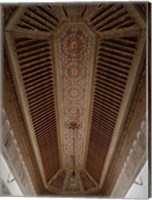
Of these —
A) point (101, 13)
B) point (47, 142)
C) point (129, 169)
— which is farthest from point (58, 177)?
point (101, 13)

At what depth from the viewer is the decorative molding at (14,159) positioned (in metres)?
3.52

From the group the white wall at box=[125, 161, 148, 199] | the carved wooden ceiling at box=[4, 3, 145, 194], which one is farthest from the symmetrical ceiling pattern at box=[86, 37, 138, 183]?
the white wall at box=[125, 161, 148, 199]

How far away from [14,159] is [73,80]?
1.00m

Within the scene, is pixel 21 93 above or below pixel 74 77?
below

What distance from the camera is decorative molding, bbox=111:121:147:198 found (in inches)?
132

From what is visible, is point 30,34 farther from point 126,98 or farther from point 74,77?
point 126,98

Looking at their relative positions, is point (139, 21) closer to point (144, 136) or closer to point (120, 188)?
point (144, 136)

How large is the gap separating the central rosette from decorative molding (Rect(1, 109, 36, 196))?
1.45ft

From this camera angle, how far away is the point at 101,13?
334 cm

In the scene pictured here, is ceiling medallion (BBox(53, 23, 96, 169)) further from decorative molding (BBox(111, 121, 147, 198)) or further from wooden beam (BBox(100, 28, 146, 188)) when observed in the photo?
decorative molding (BBox(111, 121, 147, 198))

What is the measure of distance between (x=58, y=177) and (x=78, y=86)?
3.06ft

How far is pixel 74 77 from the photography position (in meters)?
3.68

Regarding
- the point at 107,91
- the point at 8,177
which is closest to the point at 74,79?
the point at 107,91

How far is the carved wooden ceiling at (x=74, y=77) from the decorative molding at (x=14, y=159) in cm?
18
